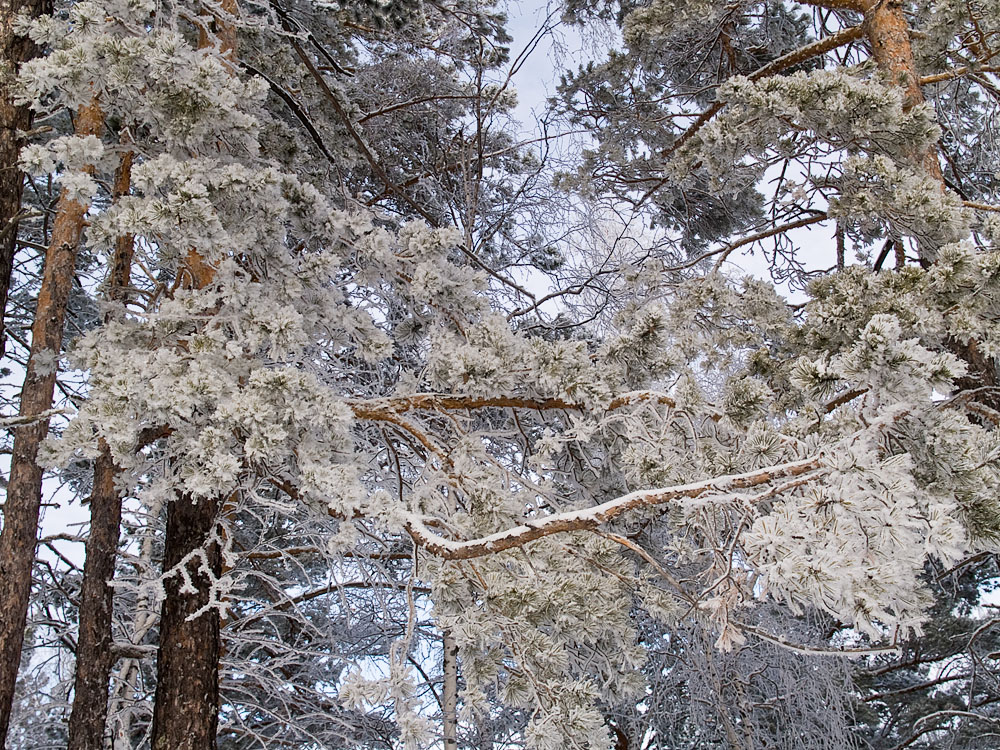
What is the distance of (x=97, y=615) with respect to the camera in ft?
12.8

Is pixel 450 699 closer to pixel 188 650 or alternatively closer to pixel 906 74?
pixel 188 650

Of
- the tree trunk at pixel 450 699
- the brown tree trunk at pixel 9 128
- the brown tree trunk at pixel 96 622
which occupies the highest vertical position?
the brown tree trunk at pixel 9 128

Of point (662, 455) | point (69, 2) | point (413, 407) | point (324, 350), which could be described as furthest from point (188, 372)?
point (69, 2)

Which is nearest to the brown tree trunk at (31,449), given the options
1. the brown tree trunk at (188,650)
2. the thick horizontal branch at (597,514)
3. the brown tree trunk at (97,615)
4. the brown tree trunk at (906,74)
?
the brown tree trunk at (97,615)

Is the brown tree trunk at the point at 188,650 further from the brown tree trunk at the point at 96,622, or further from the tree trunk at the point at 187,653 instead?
the brown tree trunk at the point at 96,622

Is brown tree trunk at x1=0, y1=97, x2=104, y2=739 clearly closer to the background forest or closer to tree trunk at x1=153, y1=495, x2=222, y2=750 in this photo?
the background forest

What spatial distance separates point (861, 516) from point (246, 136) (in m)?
3.27

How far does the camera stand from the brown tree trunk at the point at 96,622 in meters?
3.78

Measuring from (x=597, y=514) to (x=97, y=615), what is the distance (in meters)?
2.71

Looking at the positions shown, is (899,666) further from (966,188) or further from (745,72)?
(745,72)

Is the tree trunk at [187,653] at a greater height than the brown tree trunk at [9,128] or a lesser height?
lesser

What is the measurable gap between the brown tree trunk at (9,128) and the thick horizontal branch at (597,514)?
99.2 inches

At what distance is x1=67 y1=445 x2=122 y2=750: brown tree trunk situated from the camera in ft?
12.4

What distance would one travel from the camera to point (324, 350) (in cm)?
496
